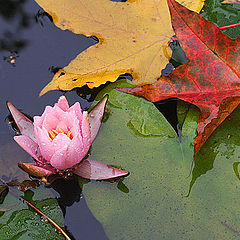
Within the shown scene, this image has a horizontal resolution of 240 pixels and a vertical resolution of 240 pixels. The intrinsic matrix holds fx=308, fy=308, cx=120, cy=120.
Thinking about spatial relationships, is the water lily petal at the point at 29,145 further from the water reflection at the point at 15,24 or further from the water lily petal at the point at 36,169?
the water reflection at the point at 15,24

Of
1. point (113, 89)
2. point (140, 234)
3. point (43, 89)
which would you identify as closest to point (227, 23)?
point (113, 89)

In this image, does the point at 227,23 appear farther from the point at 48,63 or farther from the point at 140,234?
the point at 140,234

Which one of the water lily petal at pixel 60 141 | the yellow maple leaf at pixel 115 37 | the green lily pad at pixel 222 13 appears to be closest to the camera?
the water lily petal at pixel 60 141

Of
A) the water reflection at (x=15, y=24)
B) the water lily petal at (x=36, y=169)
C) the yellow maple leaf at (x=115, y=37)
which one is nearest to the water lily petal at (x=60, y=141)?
the water lily petal at (x=36, y=169)

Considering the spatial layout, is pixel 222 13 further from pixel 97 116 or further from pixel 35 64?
pixel 35 64

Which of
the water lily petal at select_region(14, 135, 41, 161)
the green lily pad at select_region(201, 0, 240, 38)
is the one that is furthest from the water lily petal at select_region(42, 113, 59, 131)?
the green lily pad at select_region(201, 0, 240, 38)

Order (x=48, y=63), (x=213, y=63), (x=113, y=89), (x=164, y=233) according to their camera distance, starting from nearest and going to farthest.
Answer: (x=164, y=233) < (x=213, y=63) < (x=113, y=89) < (x=48, y=63)

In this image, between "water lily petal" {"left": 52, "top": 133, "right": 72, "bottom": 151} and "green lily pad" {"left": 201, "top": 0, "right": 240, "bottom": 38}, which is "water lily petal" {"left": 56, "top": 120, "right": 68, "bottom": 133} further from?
"green lily pad" {"left": 201, "top": 0, "right": 240, "bottom": 38}
